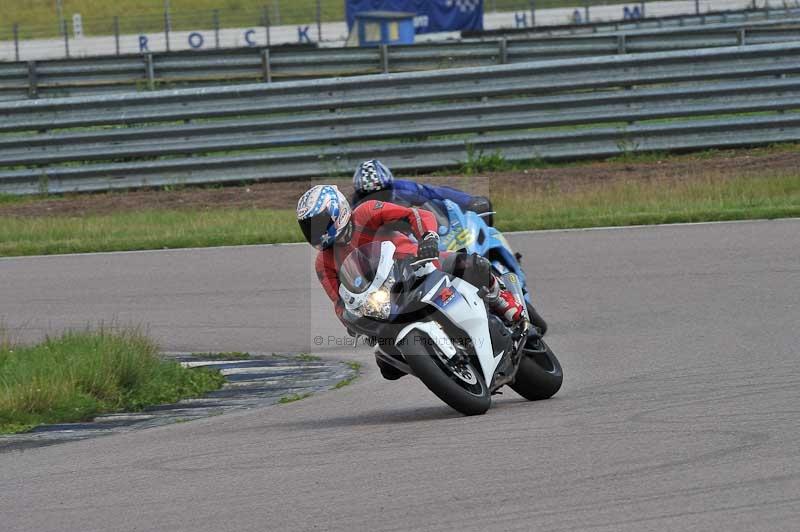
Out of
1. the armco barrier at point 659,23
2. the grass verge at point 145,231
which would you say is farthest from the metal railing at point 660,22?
the grass verge at point 145,231

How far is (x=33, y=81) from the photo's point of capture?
73.0 ft

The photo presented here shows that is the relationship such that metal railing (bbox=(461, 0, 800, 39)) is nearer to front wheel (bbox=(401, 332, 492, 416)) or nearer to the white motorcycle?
the white motorcycle

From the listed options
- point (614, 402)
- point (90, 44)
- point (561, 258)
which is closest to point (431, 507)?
point (614, 402)

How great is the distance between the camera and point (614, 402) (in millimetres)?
A: 7266

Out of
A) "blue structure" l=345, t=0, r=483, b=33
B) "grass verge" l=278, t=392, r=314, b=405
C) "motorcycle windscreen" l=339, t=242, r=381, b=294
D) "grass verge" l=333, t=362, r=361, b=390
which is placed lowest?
"grass verge" l=333, t=362, r=361, b=390

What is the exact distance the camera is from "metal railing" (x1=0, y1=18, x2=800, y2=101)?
2127 centimetres

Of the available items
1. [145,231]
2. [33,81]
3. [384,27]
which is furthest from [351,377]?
[384,27]

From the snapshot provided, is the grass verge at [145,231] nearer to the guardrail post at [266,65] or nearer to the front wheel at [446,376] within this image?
the guardrail post at [266,65]

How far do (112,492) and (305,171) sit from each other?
40.7 feet

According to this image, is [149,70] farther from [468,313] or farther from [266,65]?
[468,313]

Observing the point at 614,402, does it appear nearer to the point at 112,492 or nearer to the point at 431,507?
the point at 431,507

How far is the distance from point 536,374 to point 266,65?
15.1 metres

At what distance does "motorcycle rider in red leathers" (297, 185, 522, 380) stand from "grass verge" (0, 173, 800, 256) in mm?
7222

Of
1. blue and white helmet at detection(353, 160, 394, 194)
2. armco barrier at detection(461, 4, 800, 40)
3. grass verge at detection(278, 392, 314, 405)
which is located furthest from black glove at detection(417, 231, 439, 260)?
armco barrier at detection(461, 4, 800, 40)
